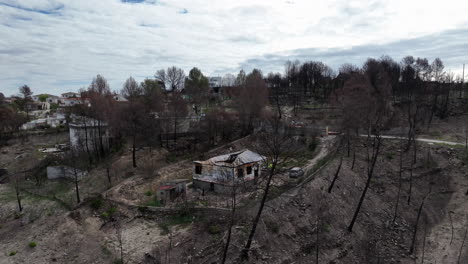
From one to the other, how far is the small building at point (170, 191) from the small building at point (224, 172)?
7.01 feet

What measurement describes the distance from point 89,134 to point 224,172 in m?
20.6

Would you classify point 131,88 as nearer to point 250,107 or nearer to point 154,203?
point 250,107

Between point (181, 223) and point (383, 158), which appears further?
point (383, 158)

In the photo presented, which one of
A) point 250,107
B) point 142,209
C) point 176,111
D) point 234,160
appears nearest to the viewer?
point 142,209

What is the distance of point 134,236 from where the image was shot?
53.0 ft

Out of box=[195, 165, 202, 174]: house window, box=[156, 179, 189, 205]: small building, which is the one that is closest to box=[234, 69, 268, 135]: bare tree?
box=[195, 165, 202, 174]: house window

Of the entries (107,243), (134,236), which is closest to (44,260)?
(107,243)

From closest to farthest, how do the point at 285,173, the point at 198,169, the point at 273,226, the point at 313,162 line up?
the point at 273,226
the point at 198,169
the point at 285,173
the point at 313,162

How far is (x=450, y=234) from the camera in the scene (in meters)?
20.0

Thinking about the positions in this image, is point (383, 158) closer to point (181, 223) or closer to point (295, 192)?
point (295, 192)

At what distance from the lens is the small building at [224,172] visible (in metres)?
21.2

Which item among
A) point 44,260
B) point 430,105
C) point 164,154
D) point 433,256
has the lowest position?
point 433,256

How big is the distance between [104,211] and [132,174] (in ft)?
21.9

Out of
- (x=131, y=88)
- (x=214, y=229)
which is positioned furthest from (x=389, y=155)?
(x=131, y=88)
